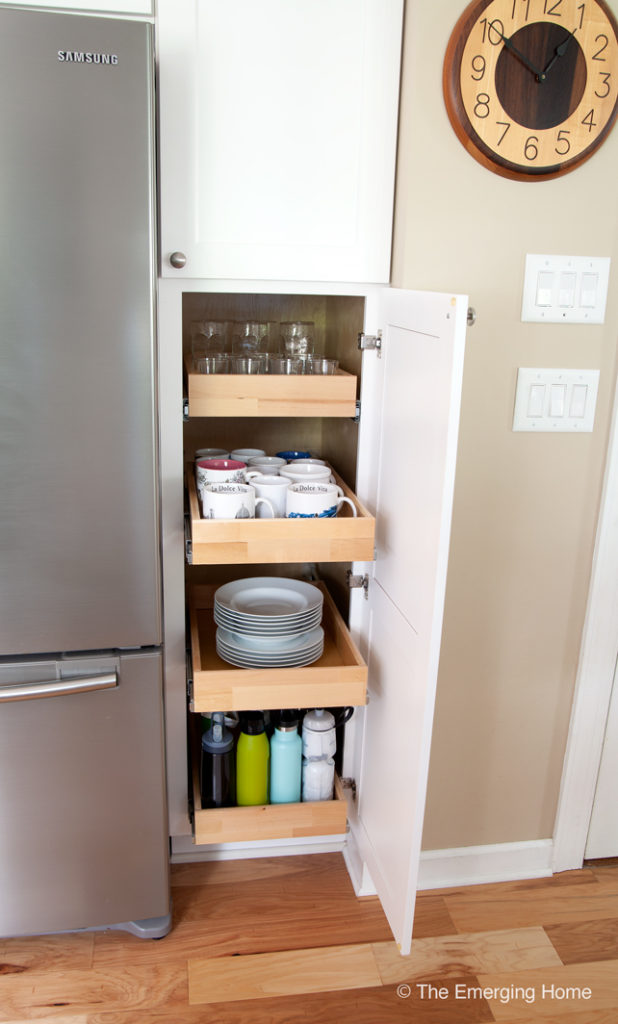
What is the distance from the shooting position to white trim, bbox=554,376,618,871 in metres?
1.73

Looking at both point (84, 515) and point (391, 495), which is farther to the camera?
point (391, 495)

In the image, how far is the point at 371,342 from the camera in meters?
1.63

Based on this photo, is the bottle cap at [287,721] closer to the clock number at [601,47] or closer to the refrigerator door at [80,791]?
the refrigerator door at [80,791]

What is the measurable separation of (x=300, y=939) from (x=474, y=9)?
181 centimetres

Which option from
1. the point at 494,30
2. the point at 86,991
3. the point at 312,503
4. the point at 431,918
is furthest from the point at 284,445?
the point at 86,991

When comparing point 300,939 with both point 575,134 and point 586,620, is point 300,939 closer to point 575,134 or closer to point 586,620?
point 586,620

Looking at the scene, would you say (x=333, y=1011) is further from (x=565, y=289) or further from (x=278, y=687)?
(x=565, y=289)

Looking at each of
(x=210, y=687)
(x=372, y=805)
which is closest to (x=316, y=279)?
(x=210, y=687)

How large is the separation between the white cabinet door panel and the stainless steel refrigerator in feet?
1.41

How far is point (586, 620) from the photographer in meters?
1.78

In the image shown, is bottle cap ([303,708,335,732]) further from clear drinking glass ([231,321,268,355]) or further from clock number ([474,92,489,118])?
clock number ([474,92,489,118])

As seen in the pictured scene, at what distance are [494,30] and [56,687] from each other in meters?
1.38

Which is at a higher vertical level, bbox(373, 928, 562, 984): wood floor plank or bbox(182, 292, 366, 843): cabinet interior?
bbox(182, 292, 366, 843): cabinet interior

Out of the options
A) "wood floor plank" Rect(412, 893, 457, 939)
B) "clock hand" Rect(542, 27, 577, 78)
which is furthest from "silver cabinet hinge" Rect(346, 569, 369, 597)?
"clock hand" Rect(542, 27, 577, 78)
